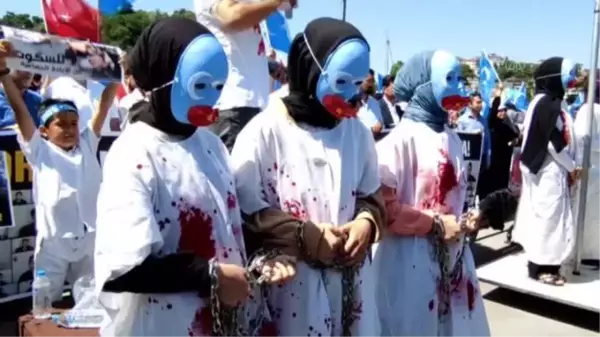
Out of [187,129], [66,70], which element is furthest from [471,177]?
[187,129]

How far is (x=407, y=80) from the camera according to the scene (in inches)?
114

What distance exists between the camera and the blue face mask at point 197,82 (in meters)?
1.87

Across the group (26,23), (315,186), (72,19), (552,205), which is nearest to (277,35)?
(72,19)

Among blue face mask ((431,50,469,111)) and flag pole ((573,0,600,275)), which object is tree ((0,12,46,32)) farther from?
flag pole ((573,0,600,275))

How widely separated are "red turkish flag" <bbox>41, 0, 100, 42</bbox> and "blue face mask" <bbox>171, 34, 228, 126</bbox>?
7.57 ft

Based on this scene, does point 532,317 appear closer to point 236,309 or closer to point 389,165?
point 389,165

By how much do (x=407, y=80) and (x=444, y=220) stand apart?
0.59m

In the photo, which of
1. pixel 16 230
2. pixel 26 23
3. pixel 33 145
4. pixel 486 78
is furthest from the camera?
pixel 26 23

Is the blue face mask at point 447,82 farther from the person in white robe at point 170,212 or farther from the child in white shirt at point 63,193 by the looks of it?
the child in white shirt at point 63,193

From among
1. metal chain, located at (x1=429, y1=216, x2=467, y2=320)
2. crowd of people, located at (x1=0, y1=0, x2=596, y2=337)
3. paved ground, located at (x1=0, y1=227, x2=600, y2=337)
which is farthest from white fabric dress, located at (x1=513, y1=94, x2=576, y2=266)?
metal chain, located at (x1=429, y1=216, x2=467, y2=320)

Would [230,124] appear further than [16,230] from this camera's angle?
No

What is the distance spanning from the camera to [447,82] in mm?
2719

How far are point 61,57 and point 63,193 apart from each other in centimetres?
93

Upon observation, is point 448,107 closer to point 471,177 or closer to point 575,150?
point 575,150
